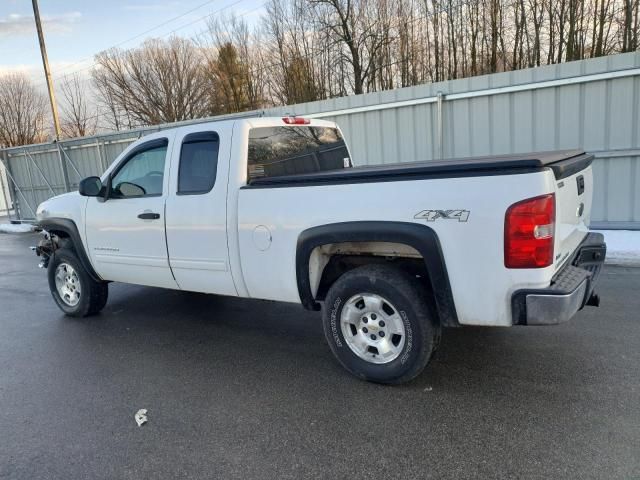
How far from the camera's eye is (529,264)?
116 inches

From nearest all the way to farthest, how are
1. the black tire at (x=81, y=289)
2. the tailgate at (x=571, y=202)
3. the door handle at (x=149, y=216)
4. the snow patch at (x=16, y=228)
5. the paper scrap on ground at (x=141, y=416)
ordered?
the tailgate at (x=571, y=202) < the paper scrap on ground at (x=141, y=416) < the door handle at (x=149, y=216) < the black tire at (x=81, y=289) < the snow patch at (x=16, y=228)

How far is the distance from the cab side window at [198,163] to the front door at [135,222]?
0.21 metres

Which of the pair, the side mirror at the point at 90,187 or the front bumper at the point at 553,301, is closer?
the front bumper at the point at 553,301

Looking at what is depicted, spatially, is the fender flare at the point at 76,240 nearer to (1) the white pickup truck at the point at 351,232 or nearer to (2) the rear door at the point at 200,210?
(1) the white pickup truck at the point at 351,232

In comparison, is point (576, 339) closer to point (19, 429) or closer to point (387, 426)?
point (387, 426)

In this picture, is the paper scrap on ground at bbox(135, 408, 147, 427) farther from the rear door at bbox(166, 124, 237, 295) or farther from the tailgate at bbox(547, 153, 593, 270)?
the tailgate at bbox(547, 153, 593, 270)

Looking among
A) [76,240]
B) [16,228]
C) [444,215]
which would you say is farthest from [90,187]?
[16,228]

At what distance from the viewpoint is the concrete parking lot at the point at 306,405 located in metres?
2.80

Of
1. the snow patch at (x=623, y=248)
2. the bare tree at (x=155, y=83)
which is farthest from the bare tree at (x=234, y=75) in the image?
the snow patch at (x=623, y=248)

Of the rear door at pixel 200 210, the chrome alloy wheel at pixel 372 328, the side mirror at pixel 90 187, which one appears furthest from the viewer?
the side mirror at pixel 90 187

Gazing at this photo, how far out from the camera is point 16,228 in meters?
16.4

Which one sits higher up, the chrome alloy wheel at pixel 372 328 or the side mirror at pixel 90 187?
the side mirror at pixel 90 187

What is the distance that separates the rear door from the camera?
13.9ft

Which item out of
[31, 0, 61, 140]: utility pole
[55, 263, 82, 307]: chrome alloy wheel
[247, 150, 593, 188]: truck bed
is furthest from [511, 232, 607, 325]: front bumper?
[31, 0, 61, 140]: utility pole
